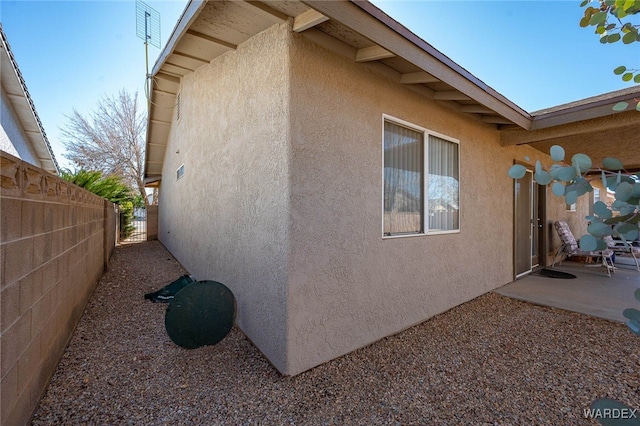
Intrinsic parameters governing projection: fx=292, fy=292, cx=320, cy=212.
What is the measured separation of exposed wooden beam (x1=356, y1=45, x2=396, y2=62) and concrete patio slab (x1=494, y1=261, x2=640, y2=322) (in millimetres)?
4877

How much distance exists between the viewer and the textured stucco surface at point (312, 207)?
298 cm

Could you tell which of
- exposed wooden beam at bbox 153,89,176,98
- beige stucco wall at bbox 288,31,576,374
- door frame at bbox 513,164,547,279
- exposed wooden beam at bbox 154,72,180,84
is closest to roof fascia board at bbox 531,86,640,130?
beige stucco wall at bbox 288,31,576,374

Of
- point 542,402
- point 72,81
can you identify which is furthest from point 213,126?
point 72,81

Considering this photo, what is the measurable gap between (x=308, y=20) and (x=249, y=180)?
6.05 feet

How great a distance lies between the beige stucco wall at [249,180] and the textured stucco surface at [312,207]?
0.07 ft

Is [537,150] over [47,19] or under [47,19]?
under

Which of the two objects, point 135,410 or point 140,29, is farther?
point 140,29

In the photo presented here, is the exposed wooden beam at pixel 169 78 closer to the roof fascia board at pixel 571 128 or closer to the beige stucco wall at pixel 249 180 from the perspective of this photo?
the beige stucco wall at pixel 249 180

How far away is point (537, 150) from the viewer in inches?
292

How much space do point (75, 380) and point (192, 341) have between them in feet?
3.45

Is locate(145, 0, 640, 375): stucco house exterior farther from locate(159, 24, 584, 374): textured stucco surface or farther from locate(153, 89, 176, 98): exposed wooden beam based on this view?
locate(153, 89, 176, 98): exposed wooden beam

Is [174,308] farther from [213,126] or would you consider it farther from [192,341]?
[213,126]

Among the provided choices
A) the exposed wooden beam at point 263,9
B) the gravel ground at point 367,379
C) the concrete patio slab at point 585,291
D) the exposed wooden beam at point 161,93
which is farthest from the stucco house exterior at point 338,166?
the exposed wooden beam at point 161,93

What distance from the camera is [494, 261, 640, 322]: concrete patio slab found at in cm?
480
